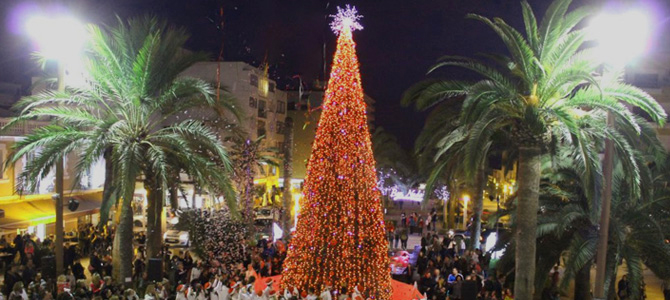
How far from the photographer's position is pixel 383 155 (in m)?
57.0

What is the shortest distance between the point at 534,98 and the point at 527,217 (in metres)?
2.53

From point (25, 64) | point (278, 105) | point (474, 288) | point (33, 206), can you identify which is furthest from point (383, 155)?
point (474, 288)

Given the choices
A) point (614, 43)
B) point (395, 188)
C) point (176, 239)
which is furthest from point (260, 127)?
point (614, 43)

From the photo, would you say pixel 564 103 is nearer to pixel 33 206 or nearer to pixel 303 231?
pixel 303 231

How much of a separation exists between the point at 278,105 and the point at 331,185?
45769 mm

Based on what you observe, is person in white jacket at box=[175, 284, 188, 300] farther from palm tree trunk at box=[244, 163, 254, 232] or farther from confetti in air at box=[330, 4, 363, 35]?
palm tree trunk at box=[244, 163, 254, 232]

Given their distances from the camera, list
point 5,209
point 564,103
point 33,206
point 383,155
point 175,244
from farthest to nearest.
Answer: point 383,155
point 175,244
point 33,206
point 5,209
point 564,103

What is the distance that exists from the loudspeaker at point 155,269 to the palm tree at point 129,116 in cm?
Result: 69

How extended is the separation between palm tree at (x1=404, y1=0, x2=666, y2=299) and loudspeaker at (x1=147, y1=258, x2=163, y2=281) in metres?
7.62

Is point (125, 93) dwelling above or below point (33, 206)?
above

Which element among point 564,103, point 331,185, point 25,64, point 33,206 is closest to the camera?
point 564,103

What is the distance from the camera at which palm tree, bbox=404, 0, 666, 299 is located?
1236cm

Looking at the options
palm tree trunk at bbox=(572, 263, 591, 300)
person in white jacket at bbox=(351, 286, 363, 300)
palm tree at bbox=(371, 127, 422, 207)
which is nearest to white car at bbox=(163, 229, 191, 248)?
person in white jacket at bbox=(351, 286, 363, 300)

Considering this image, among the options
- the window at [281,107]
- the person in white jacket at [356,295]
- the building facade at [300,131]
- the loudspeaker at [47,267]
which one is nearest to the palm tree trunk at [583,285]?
the person in white jacket at [356,295]
